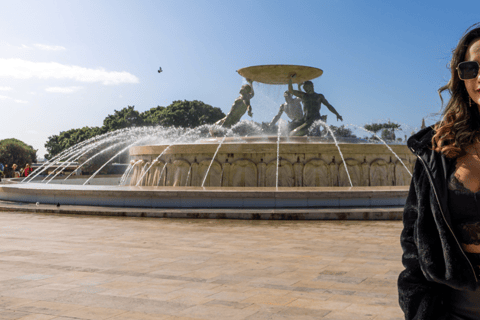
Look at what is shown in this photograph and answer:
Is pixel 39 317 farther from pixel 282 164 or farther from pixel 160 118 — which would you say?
pixel 160 118

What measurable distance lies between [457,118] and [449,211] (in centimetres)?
32

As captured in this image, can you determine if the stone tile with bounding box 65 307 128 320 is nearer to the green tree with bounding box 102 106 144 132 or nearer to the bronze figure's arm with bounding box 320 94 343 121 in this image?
the bronze figure's arm with bounding box 320 94 343 121

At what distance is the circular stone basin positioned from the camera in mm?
13086

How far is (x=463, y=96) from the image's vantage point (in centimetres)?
168

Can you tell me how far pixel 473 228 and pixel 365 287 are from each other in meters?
3.32

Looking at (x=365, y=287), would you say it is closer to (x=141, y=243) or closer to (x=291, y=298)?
(x=291, y=298)

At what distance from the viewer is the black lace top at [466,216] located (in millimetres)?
1495

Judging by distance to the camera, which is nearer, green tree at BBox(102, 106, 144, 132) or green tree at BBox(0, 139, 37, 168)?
green tree at BBox(0, 139, 37, 168)

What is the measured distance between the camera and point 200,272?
530 cm

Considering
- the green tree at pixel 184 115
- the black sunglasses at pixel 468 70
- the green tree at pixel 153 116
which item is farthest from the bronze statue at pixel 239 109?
the green tree at pixel 153 116

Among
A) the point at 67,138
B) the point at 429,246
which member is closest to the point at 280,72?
the point at 429,246

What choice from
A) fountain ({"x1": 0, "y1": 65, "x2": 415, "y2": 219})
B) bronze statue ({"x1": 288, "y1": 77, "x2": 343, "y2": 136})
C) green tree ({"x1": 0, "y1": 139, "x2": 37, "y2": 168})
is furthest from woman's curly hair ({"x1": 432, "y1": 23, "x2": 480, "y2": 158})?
green tree ({"x1": 0, "y1": 139, "x2": 37, "y2": 168})

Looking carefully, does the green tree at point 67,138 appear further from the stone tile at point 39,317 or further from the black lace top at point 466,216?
the black lace top at point 466,216

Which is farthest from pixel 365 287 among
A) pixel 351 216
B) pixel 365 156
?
pixel 365 156
